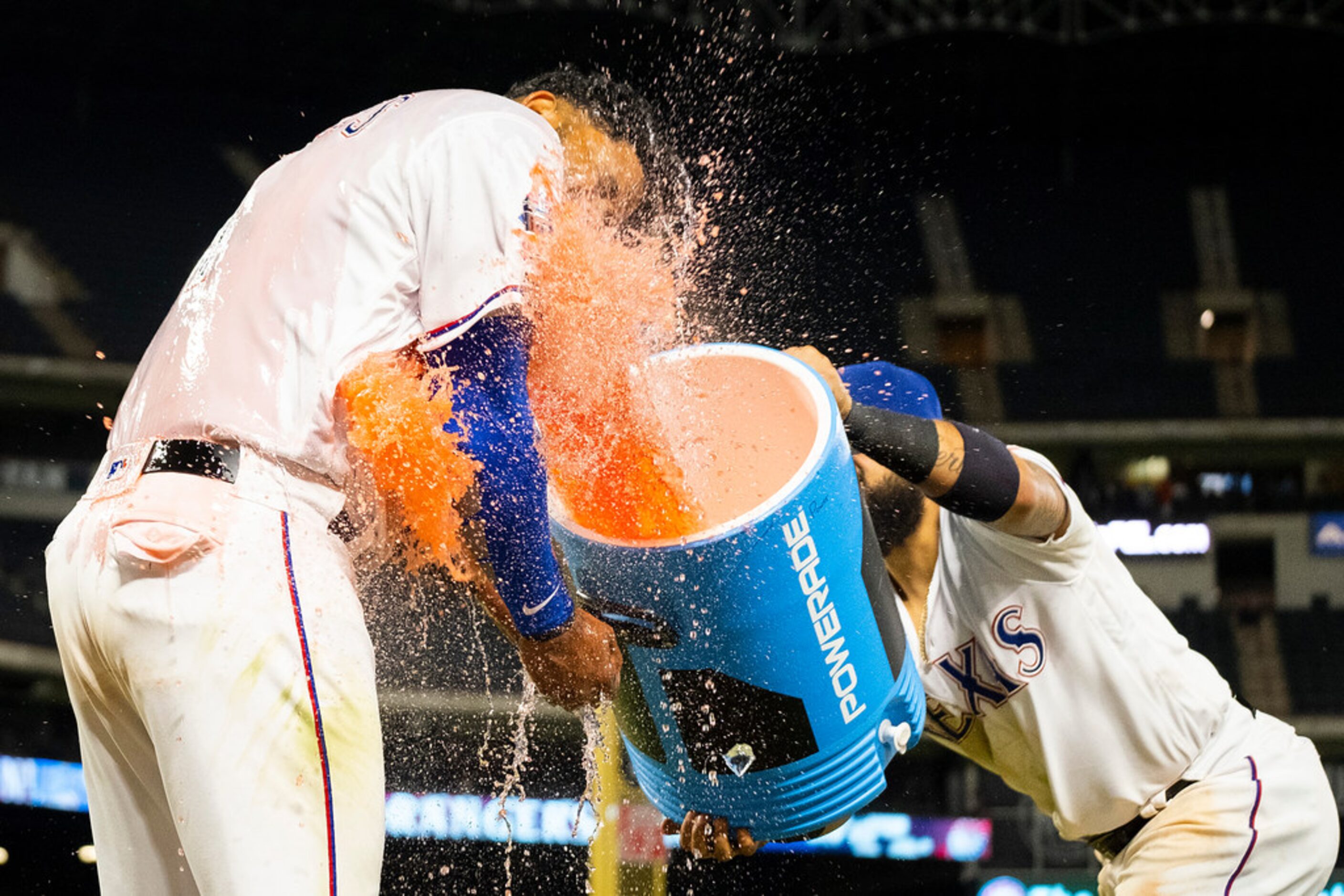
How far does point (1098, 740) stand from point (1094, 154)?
37.4 feet

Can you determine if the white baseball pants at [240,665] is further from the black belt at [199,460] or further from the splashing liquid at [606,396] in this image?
the splashing liquid at [606,396]

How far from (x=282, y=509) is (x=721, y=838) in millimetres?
891

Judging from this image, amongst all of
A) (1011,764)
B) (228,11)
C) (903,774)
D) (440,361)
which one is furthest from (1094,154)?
(440,361)

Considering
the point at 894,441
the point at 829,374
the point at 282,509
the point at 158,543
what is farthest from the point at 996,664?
the point at 158,543

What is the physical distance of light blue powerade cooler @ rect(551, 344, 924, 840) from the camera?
5.81 ft

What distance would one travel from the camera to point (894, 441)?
2197 millimetres

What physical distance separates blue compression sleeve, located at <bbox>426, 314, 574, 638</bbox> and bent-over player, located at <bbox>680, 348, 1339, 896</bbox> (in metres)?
0.90

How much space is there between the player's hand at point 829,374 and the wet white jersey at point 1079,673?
49cm

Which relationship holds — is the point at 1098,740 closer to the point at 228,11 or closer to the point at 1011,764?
the point at 1011,764

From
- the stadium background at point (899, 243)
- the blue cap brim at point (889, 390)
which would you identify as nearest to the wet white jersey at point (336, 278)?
the blue cap brim at point (889, 390)

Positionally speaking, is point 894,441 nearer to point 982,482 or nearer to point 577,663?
point 982,482

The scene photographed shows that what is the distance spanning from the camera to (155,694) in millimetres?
1418

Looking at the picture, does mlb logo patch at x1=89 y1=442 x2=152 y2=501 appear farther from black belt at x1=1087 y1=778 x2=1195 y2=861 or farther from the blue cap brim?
black belt at x1=1087 y1=778 x2=1195 y2=861

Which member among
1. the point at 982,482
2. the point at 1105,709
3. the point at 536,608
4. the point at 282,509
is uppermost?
the point at 282,509
